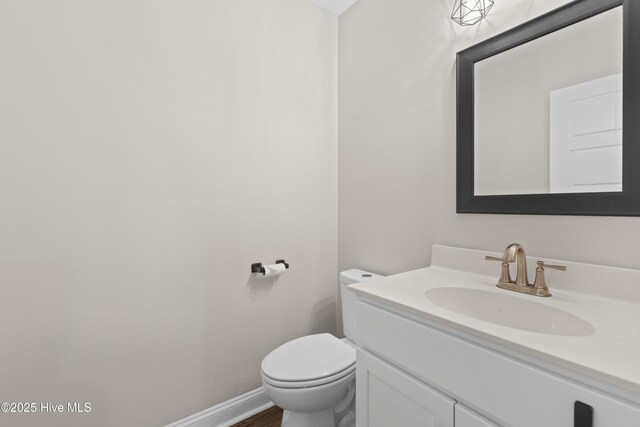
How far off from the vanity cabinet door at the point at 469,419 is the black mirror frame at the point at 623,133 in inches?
27.6

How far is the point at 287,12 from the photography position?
168 cm

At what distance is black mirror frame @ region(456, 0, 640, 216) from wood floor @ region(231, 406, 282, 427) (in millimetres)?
1443

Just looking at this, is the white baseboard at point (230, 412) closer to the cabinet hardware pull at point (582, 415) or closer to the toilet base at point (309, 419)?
the toilet base at point (309, 419)

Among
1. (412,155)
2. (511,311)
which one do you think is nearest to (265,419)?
(511,311)

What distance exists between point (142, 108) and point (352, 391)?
1.67m

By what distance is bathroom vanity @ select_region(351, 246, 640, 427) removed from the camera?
1.68 feet

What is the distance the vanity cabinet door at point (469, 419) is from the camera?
0.64 m

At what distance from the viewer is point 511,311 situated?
904 millimetres

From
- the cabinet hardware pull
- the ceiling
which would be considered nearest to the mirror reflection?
the cabinet hardware pull

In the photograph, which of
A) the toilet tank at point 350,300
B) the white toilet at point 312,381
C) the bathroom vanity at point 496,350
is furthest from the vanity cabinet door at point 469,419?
the toilet tank at point 350,300

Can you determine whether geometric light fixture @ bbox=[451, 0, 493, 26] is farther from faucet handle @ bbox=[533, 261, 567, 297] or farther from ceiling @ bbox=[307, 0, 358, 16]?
faucet handle @ bbox=[533, 261, 567, 297]

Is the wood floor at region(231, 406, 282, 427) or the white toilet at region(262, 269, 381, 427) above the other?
the white toilet at region(262, 269, 381, 427)

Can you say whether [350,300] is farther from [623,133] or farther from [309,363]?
[623,133]

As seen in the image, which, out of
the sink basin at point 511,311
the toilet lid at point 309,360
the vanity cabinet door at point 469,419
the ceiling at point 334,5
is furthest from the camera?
the ceiling at point 334,5
